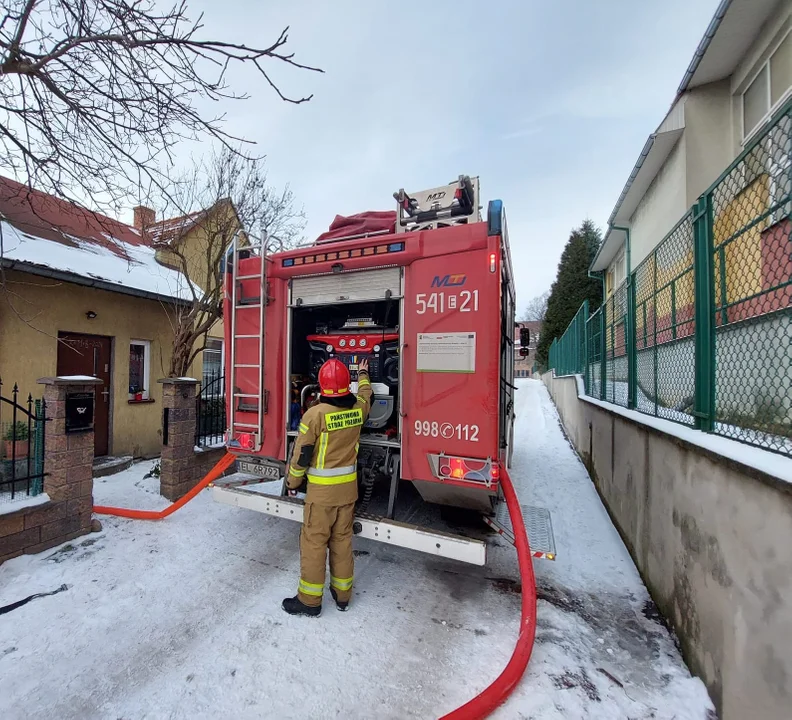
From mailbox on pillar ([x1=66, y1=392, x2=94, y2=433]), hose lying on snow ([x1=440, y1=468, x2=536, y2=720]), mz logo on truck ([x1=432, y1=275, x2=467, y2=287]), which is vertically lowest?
hose lying on snow ([x1=440, y1=468, x2=536, y2=720])

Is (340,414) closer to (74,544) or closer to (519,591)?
(519,591)

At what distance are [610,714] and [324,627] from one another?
175cm

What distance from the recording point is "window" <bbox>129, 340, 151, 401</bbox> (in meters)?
8.00

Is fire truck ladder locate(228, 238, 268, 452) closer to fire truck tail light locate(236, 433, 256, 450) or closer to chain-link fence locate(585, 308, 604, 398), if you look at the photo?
fire truck tail light locate(236, 433, 256, 450)

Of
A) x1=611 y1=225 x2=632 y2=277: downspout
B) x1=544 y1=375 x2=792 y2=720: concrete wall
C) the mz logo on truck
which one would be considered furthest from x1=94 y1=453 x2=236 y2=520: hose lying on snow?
x1=611 y1=225 x2=632 y2=277: downspout

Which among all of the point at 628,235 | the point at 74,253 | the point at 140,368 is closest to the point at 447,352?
the point at 140,368

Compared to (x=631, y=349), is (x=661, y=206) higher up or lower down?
higher up

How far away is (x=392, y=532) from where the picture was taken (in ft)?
10.3

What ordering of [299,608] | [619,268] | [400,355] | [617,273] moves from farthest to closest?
[617,273]
[619,268]
[400,355]
[299,608]

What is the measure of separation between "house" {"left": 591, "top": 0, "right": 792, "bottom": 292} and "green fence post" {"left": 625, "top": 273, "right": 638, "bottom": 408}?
38.1 inches

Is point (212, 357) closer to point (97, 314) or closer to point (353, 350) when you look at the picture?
point (97, 314)

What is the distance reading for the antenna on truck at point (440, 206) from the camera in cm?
384

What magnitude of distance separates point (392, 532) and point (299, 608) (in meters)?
0.84

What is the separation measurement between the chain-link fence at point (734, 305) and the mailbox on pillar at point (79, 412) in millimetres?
5275
